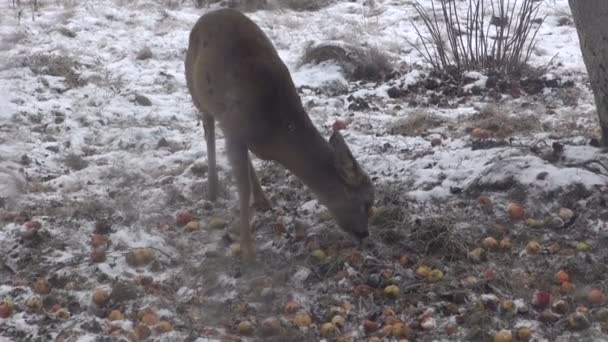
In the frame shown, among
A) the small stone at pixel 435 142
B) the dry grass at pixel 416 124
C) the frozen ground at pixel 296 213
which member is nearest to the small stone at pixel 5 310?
the frozen ground at pixel 296 213

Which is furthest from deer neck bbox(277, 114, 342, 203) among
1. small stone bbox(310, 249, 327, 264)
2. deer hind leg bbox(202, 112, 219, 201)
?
deer hind leg bbox(202, 112, 219, 201)

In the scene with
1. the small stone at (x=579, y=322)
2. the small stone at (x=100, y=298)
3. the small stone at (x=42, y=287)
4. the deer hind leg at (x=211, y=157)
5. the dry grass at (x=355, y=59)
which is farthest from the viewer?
the dry grass at (x=355, y=59)

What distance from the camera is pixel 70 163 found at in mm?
6777

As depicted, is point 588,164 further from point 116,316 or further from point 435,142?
point 116,316

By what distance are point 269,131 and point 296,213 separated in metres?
0.87

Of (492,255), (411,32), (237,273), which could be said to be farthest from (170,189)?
(411,32)

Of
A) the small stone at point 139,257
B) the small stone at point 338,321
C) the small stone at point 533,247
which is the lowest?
the small stone at point 338,321

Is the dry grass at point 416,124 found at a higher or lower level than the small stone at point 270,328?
higher

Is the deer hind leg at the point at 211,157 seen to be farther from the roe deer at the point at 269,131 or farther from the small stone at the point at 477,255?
the small stone at the point at 477,255

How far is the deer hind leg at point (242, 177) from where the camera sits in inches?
207

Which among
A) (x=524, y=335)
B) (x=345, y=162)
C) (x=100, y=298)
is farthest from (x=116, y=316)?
(x=524, y=335)

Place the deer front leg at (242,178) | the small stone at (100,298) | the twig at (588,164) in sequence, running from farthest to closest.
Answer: the twig at (588,164)
the deer front leg at (242,178)
the small stone at (100,298)

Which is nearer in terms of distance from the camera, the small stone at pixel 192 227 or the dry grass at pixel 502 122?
the small stone at pixel 192 227

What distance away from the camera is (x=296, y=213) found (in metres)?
5.78
